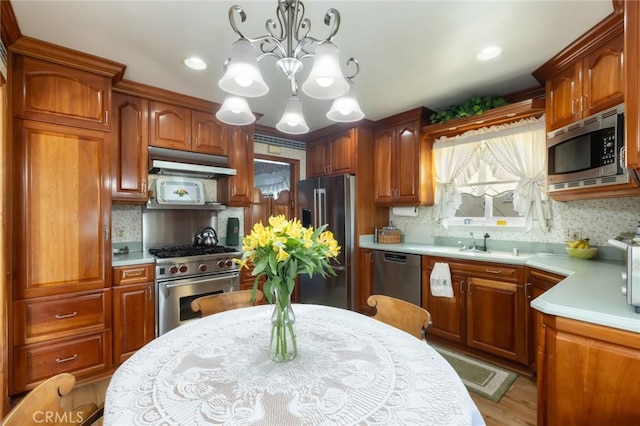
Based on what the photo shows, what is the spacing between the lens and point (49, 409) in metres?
0.81

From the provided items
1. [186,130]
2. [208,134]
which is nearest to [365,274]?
[208,134]

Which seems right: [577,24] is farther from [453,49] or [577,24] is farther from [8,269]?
[8,269]

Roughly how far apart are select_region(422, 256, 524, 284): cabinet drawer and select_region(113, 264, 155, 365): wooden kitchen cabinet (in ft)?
8.29

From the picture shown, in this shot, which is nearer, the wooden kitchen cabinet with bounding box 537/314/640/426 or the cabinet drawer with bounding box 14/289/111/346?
the wooden kitchen cabinet with bounding box 537/314/640/426

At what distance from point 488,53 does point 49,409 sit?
283 cm

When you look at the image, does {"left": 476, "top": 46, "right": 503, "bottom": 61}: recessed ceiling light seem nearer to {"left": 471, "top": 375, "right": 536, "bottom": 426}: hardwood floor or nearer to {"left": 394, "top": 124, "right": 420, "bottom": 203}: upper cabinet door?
{"left": 394, "top": 124, "right": 420, "bottom": 203}: upper cabinet door

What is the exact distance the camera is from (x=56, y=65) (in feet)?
6.79

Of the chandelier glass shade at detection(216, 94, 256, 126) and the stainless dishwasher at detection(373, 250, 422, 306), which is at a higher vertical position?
the chandelier glass shade at detection(216, 94, 256, 126)

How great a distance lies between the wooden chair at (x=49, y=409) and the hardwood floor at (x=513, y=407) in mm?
2052

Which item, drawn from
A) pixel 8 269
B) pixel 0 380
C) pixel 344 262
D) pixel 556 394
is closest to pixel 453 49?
pixel 556 394

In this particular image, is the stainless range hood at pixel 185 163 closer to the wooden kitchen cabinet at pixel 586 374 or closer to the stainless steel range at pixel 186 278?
the stainless steel range at pixel 186 278

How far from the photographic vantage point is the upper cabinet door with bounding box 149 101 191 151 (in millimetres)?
2727

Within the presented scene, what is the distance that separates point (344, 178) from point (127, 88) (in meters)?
2.27

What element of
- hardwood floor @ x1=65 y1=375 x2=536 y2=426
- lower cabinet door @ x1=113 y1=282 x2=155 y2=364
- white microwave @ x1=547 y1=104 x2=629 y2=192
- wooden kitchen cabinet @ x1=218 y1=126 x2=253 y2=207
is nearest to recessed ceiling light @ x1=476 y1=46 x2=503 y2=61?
white microwave @ x1=547 y1=104 x2=629 y2=192
